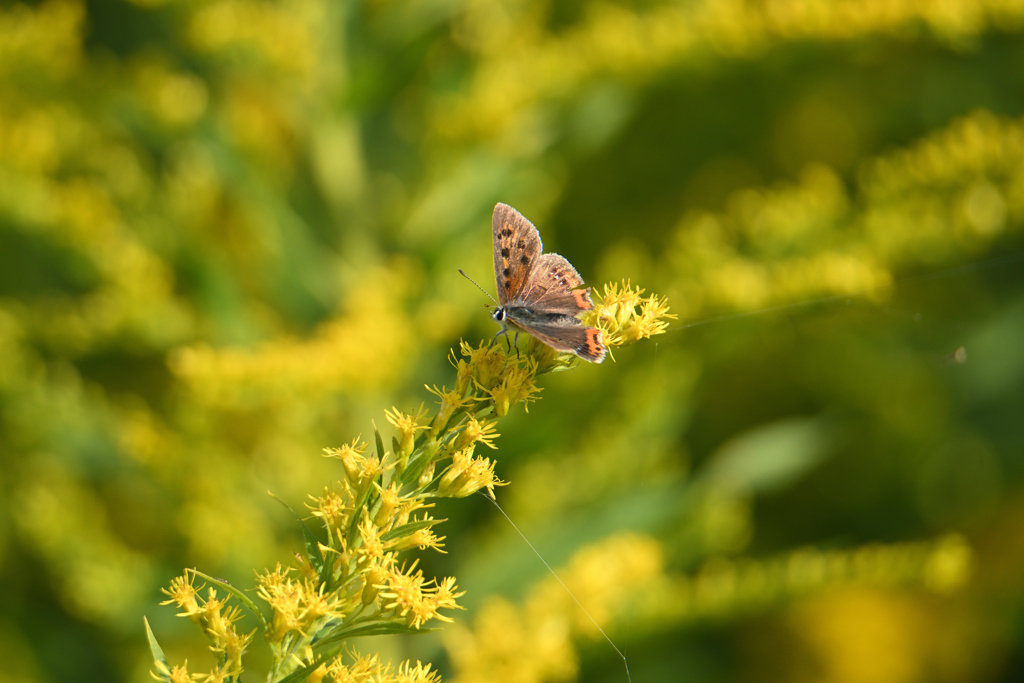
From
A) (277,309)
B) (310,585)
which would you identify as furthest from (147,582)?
(310,585)

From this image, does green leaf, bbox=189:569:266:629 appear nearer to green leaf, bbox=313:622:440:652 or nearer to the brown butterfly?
green leaf, bbox=313:622:440:652

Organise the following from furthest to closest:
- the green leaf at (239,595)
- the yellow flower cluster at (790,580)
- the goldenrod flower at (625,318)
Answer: the yellow flower cluster at (790,580) → the goldenrod flower at (625,318) → the green leaf at (239,595)

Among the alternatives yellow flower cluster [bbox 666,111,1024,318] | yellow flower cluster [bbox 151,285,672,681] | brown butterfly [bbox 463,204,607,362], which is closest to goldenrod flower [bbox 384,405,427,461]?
yellow flower cluster [bbox 151,285,672,681]

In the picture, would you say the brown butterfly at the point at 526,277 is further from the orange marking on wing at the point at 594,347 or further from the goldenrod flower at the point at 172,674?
the goldenrod flower at the point at 172,674

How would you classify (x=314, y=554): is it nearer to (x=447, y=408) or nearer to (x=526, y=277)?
(x=447, y=408)

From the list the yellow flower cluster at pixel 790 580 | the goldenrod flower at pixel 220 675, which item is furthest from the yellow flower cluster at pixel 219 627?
the yellow flower cluster at pixel 790 580

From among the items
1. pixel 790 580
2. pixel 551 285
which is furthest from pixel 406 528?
pixel 790 580

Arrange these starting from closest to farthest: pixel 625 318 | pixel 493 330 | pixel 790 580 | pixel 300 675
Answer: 1. pixel 300 675
2. pixel 625 318
3. pixel 790 580
4. pixel 493 330
